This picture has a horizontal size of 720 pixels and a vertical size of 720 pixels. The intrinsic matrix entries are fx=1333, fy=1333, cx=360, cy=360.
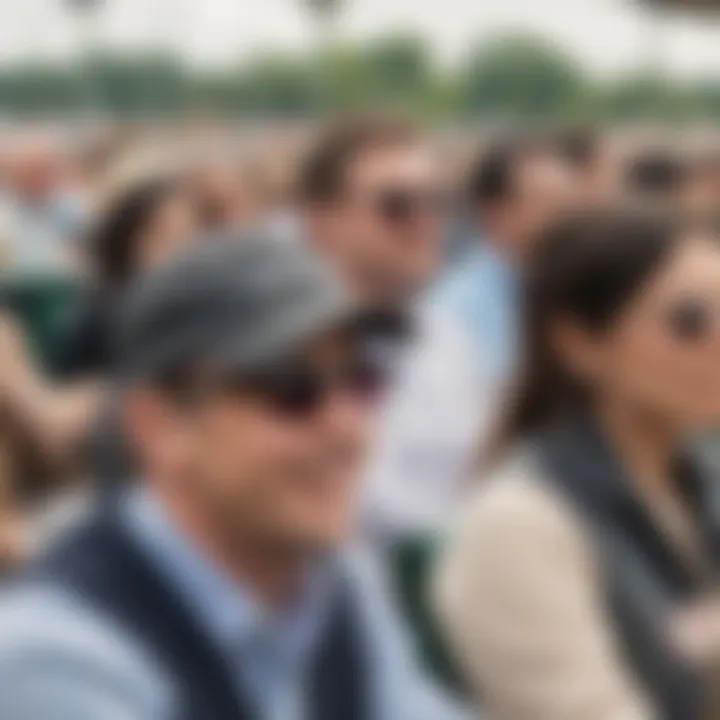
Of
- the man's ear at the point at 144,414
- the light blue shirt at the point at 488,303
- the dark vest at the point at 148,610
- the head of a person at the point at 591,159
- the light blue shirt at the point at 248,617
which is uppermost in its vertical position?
the head of a person at the point at 591,159

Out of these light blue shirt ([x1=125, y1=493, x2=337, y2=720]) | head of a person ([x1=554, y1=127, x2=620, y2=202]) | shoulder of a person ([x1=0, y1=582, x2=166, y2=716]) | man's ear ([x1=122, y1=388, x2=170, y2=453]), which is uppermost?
head of a person ([x1=554, y1=127, x2=620, y2=202])

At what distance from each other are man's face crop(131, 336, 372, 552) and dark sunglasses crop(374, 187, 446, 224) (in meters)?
0.10

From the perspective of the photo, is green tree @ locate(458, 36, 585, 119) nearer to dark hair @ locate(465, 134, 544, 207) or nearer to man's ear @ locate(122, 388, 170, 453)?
dark hair @ locate(465, 134, 544, 207)

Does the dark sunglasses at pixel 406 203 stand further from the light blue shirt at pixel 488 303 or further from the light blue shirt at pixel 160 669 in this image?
the light blue shirt at pixel 160 669

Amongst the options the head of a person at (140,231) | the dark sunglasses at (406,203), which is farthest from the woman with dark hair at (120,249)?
the dark sunglasses at (406,203)

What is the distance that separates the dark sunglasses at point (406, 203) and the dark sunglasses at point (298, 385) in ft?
0.33

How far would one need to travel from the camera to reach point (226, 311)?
0.64 m

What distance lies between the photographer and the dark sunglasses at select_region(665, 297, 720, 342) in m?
0.75

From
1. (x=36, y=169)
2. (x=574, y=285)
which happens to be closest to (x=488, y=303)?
(x=574, y=285)

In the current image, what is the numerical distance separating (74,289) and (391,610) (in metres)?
0.24

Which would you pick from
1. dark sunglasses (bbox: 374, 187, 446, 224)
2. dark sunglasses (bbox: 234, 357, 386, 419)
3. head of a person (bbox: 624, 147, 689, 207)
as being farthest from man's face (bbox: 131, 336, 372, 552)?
head of a person (bbox: 624, 147, 689, 207)

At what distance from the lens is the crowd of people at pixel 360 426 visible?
0.65m

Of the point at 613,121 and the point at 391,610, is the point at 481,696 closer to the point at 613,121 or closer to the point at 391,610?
the point at 391,610

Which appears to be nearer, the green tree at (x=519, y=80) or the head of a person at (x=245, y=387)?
the head of a person at (x=245, y=387)
